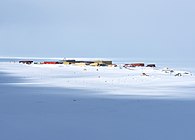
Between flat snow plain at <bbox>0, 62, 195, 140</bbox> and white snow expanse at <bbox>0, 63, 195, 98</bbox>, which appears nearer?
flat snow plain at <bbox>0, 62, 195, 140</bbox>

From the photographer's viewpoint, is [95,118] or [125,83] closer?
[95,118]

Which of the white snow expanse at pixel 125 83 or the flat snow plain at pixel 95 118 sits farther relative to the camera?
the white snow expanse at pixel 125 83

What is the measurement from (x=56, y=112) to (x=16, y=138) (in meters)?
3.79

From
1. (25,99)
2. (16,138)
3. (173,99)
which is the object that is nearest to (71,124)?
(16,138)

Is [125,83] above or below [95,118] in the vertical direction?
below

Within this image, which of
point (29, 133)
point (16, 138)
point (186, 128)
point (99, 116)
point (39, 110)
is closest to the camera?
point (16, 138)

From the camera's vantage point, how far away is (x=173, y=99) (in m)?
16.4

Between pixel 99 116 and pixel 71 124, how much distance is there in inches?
57.4

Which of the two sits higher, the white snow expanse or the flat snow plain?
the flat snow plain

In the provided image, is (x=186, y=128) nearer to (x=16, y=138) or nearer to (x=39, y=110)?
(x=16, y=138)

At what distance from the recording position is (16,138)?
8.54 metres

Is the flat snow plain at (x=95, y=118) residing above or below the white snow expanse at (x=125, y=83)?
above

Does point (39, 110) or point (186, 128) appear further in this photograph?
point (39, 110)

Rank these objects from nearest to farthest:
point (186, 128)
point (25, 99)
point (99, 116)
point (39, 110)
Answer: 1. point (186, 128)
2. point (99, 116)
3. point (39, 110)
4. point (25, 99)
